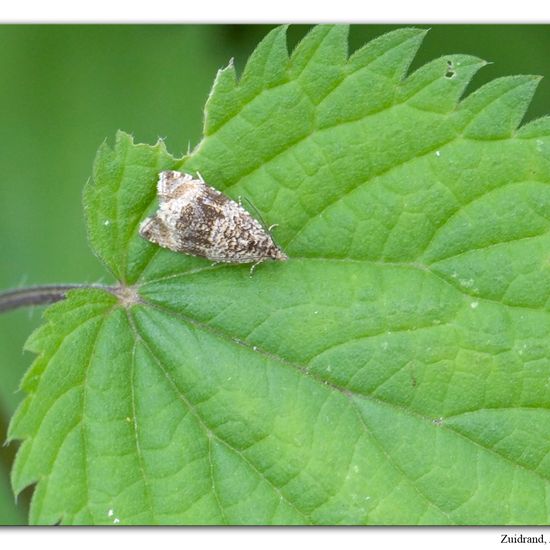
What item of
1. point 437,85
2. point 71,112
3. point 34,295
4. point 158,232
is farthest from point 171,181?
point 71,112

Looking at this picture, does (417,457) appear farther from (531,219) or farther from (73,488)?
(73,488)

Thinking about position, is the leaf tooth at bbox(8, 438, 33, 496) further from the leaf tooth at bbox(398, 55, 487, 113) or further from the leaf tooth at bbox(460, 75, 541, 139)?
the leaf tooth at bbox(460, 75, 541, 139)

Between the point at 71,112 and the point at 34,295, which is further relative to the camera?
the point at 71,112

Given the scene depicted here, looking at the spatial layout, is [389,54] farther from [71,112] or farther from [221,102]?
[71,112]

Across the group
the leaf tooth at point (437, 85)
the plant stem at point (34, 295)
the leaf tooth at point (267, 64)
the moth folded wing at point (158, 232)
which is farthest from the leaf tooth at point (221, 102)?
the plant stem at point (34, 295)

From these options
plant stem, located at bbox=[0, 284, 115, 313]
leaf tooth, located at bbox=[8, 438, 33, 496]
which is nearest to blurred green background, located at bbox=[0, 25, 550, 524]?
plant stem, located at bbox=[0, 284, 115, 313]

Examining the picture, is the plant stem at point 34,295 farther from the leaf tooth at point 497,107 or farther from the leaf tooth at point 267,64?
the leaf tooth at point 497,107
